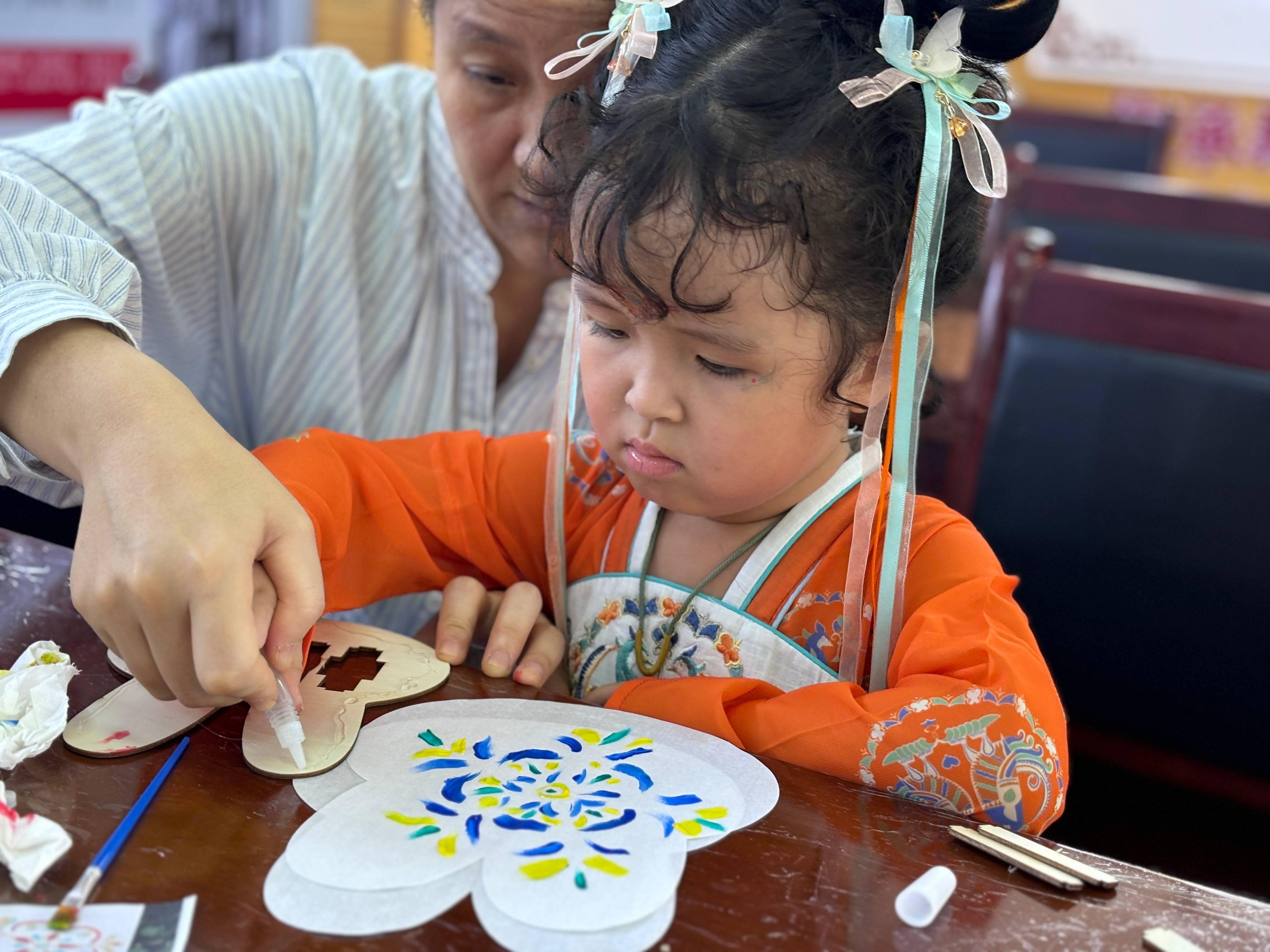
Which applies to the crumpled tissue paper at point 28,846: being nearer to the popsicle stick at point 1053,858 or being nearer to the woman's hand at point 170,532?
the woman's hand at point 170,532

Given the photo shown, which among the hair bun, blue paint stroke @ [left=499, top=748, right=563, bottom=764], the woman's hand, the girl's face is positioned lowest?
blue paint stroke @ [left=499, top=748, right=563, bottom=764]

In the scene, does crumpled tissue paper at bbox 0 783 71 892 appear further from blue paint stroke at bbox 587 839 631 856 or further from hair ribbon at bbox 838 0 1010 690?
hair ribbon at bbox 838 0 1010 690

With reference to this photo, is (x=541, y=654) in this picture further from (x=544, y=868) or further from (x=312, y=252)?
(x=312, y=252)

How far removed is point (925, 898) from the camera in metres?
0.58

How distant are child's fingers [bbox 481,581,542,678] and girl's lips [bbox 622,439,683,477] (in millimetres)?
163

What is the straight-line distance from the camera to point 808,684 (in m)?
0.90

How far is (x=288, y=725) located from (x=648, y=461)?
0.34m

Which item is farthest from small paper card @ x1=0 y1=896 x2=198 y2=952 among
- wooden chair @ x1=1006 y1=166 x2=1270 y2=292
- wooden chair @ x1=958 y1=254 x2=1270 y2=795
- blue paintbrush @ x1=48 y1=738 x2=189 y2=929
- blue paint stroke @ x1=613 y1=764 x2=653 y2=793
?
wooden chair @ x1=1006 y1=166 x2=1270 y2=292

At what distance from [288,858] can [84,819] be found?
0.38ft

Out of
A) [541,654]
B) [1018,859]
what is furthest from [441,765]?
[1018,859]

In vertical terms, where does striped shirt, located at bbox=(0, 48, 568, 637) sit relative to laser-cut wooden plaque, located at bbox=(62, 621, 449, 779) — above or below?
above

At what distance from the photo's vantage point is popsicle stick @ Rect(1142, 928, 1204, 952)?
57 cm

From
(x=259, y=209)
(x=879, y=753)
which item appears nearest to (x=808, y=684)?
(x=879, y=753)

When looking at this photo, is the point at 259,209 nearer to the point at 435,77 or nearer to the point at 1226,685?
the point at 435,77
